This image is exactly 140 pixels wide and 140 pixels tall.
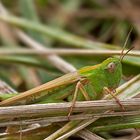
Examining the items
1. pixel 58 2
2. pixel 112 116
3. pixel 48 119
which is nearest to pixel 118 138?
pixel 112 116

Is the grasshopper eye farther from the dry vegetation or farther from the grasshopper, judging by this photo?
the dry vegetation

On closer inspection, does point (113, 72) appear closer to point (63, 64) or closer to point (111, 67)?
point (111, 67)

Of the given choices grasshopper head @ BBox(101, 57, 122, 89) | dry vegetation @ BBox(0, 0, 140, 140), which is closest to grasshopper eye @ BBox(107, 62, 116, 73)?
grasshopper head @ BBox(101, 57, 122, 89)

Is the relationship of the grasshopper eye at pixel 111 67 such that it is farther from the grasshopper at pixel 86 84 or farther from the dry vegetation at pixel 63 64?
the dry vegetation at pixel 63 64

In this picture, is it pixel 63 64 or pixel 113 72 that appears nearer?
pixel 113 72

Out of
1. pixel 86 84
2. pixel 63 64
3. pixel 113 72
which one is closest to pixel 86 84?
pixel 86 84

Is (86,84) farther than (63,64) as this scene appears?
No

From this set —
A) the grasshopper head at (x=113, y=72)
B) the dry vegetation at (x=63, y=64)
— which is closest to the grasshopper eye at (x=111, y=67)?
the grasshopper head at (x=113, y=72)

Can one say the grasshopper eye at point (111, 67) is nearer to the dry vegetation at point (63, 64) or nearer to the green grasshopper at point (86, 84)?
the green grasshopper at point (86, 84)

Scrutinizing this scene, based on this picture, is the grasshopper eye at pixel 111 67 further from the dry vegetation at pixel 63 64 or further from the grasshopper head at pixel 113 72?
the dry vegetation at pixel 63 64

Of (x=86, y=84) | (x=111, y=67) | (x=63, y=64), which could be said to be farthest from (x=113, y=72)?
(x=63, y=64)

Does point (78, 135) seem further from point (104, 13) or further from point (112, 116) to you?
point (104, 13)

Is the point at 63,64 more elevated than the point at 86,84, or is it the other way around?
the point at 63,64

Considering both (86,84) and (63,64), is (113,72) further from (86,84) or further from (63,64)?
(63,64)
